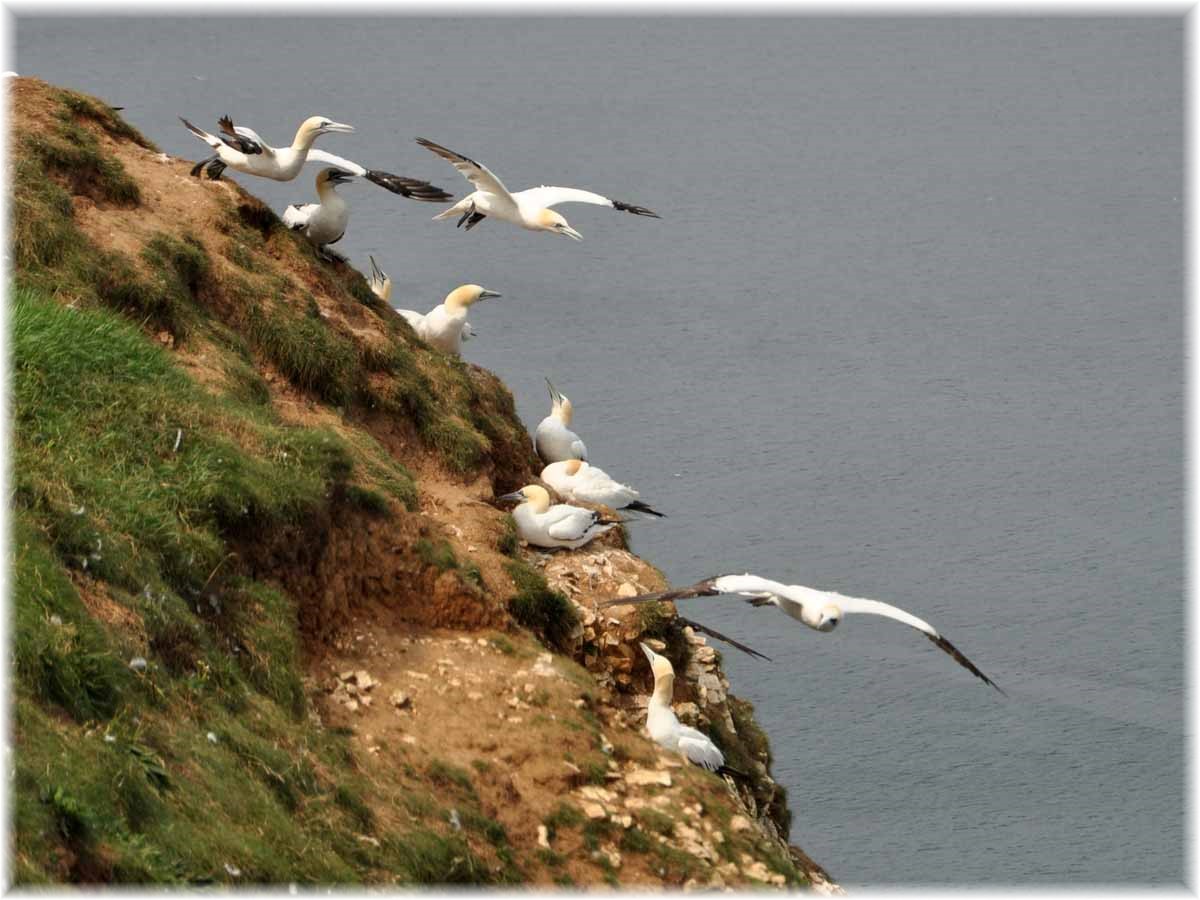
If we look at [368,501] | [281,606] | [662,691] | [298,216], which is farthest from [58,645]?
[298,216]

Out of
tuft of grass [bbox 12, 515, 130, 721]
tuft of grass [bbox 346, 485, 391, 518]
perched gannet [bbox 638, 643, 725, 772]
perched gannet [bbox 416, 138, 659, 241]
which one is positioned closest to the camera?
tuft of grass [bbox 12, 515, 130, 721]

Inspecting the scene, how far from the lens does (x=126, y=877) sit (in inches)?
331

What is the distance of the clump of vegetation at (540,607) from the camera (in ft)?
41.9

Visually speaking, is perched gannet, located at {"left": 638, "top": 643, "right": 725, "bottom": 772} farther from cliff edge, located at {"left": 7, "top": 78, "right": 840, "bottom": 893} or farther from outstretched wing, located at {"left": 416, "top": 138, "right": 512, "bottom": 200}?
outstretched wing, located at {"left": 416, "top": 138, "right": 512, "bottom": 200}

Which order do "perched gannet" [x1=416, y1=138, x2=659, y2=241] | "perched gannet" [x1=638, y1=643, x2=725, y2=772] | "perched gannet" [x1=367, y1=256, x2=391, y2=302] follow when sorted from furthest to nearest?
"perched gannet" [x1=367, y1=256, x2=391, y2=302], "perched gannet" [x1=416, y1=138, x2=659, y2=241], "perched gannet" [x1=638, y1=643, x2=725, y2=772]

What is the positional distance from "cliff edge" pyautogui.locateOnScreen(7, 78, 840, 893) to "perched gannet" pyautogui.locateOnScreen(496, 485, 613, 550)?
0.12 metres

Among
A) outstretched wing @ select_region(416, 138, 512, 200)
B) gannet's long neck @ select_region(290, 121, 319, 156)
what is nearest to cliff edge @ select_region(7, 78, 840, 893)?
gannet's long neck @ select_region(290, 121, 319, 156)

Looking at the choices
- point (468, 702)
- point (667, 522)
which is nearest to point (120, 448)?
point (468, 702)

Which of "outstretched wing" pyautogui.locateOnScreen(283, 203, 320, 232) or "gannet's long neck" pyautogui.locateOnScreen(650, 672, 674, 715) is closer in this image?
"gannet's long neck" pyautogui.locateOnScreen(650, 672, 674, 715)

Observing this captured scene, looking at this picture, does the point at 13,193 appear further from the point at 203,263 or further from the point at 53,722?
the point at 53,722

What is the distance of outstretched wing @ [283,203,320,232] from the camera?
15.1 m

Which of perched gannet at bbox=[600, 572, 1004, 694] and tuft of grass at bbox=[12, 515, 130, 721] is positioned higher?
tuft of grass at bbox=[12, 515, 130, 721]

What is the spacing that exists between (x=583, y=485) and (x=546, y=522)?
1.29 meters

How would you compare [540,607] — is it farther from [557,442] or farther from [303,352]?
[557,442]
